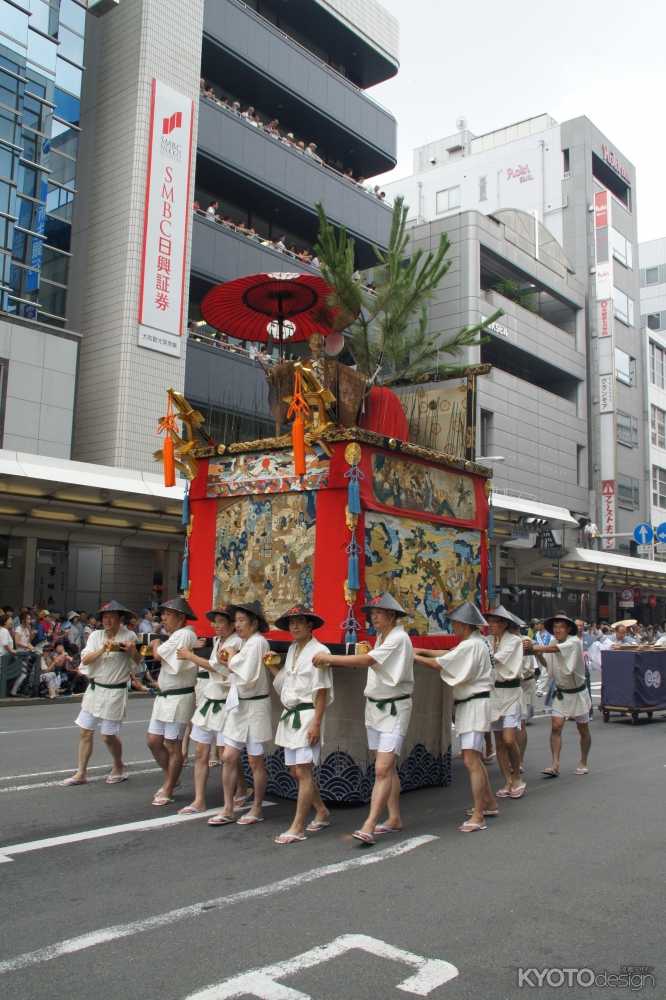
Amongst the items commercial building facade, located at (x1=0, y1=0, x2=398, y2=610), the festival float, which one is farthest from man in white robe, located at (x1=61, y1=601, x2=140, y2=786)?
commercial building facade, located at (x1=0, y1=0, x2=398, y2=610)

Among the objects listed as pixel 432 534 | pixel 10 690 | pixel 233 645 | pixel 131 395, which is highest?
pixel 131 395

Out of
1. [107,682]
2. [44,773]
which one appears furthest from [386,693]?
[44,773]

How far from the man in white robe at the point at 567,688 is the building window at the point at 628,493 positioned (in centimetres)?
3933

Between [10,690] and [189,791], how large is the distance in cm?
1033

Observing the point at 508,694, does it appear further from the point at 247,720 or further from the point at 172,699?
the point at 172,699

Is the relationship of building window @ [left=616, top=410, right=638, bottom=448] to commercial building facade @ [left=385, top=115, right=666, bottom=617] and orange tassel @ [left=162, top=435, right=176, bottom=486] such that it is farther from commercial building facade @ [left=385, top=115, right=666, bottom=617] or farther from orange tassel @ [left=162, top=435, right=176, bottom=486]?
orange tassel @ [left=162, top=435, right=176, bottom=486]

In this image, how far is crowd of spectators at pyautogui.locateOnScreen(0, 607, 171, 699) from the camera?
1722 centimetres

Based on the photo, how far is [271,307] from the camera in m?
9.59

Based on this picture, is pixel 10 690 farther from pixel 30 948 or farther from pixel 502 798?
pixel 30 948

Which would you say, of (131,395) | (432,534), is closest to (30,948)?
(432,534)

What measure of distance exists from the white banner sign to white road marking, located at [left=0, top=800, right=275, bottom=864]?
41.7m

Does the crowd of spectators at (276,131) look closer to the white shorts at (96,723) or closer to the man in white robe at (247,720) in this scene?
the white shorts at (96,723)

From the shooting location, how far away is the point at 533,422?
135ft

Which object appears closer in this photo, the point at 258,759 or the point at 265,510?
the point at 258,759
